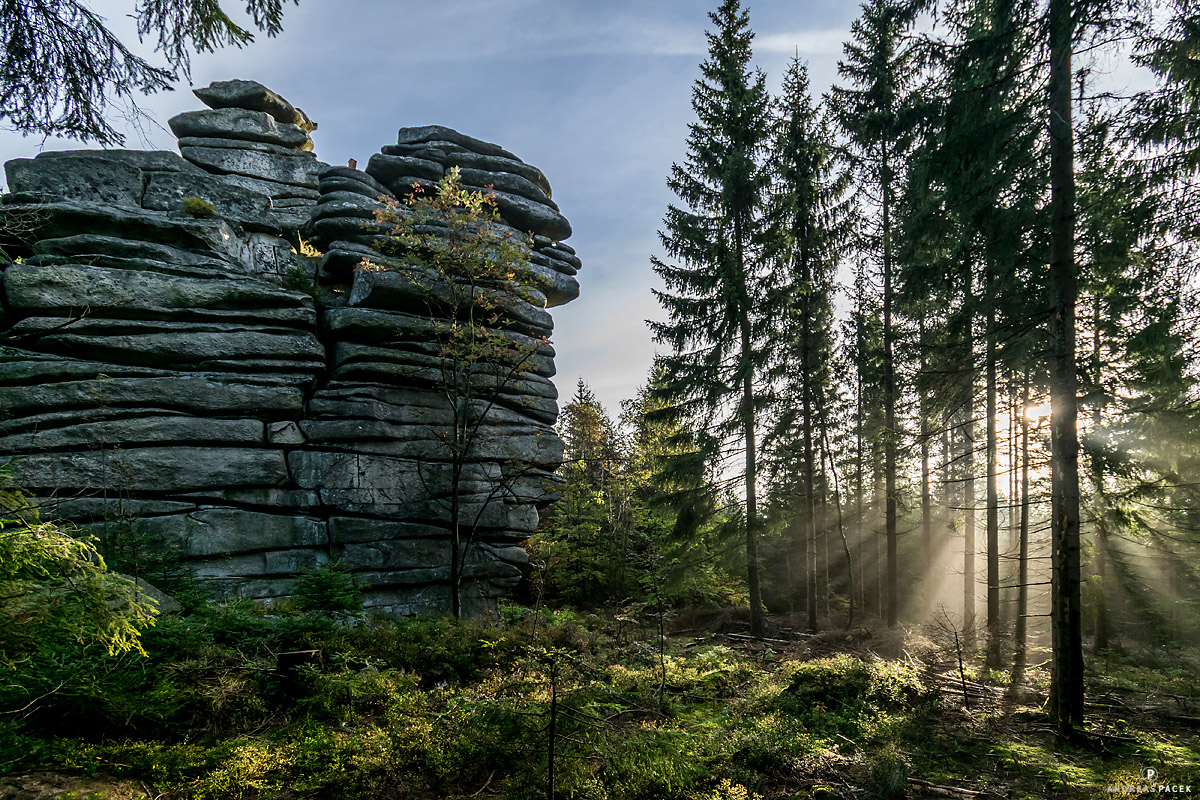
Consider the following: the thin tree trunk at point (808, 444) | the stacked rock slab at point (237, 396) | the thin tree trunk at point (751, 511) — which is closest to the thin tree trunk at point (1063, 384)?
the thin tree trunk at point (808, 444)

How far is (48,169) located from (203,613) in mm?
14232

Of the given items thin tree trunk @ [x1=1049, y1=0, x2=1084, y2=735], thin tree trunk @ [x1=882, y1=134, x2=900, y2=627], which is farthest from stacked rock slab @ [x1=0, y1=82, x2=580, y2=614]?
thin tree trunk @ [x1=1049, y1=0, x2=1084, y2=735]

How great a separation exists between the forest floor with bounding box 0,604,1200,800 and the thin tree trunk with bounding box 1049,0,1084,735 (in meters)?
0.97

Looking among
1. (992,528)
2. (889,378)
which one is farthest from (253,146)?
(992,528)

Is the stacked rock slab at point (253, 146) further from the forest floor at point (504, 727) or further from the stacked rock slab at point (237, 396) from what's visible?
the forest floor at point (504, 727)

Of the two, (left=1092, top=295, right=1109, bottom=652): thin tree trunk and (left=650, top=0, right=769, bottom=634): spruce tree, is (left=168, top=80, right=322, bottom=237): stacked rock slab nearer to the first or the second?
(left=650, top=0, right=769, bottom=634): spruce tree

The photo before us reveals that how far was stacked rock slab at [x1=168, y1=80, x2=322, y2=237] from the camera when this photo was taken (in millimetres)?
16141

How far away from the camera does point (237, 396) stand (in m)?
12.1

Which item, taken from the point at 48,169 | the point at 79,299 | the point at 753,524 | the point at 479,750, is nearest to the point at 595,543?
the point at 753,524

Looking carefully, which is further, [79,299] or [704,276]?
[704,276]

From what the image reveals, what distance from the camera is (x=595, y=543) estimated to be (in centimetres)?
1822

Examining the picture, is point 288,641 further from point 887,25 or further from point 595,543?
point 887,25

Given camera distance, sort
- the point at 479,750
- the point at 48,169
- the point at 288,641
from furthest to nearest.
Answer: the point at 48,169
the point at 288,641
the point at 479,750

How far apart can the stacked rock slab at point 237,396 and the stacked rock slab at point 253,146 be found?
50 cm
